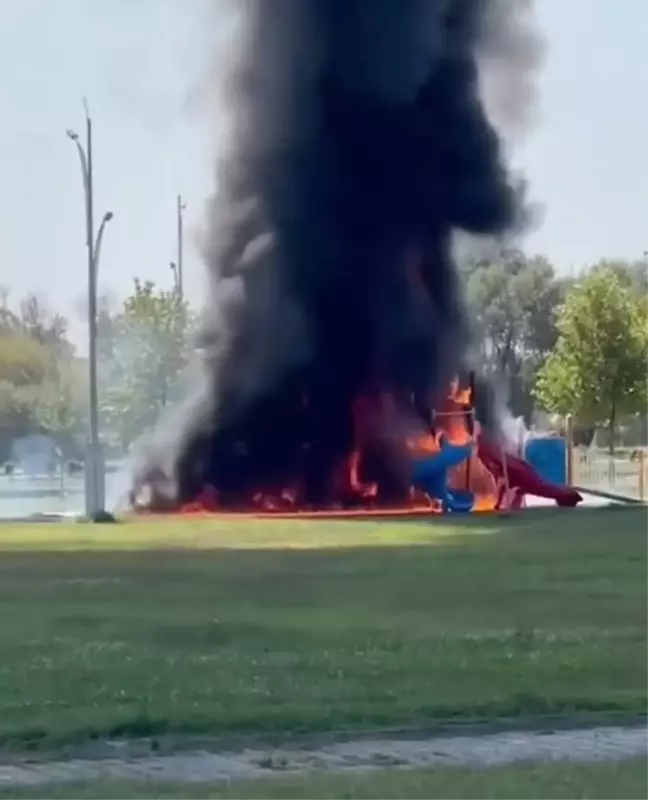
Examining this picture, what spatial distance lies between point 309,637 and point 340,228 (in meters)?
27.5

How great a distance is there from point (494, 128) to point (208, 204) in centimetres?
697

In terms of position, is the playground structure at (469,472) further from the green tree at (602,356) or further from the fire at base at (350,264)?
the green tree at (602,356)

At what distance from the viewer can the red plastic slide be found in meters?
39.4

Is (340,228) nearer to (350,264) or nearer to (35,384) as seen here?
(350,264)

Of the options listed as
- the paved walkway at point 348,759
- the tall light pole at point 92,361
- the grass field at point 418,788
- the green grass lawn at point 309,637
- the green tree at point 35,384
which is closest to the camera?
the grass field at point 418,788

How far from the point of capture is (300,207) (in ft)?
130

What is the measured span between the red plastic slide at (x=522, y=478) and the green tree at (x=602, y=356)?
59.6 feet

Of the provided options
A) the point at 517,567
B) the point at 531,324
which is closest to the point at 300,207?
the point at 517,567

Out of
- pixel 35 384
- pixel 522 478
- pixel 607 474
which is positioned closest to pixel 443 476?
pixel 522 478

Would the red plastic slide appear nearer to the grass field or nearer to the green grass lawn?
the green grass lawn

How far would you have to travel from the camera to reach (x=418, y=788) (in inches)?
302

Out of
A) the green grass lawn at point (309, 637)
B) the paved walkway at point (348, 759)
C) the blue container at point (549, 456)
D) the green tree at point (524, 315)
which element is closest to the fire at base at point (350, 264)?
the blue container at point (549, 456)

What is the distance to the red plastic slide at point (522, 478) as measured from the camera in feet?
129

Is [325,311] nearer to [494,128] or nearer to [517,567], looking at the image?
[494,128]
